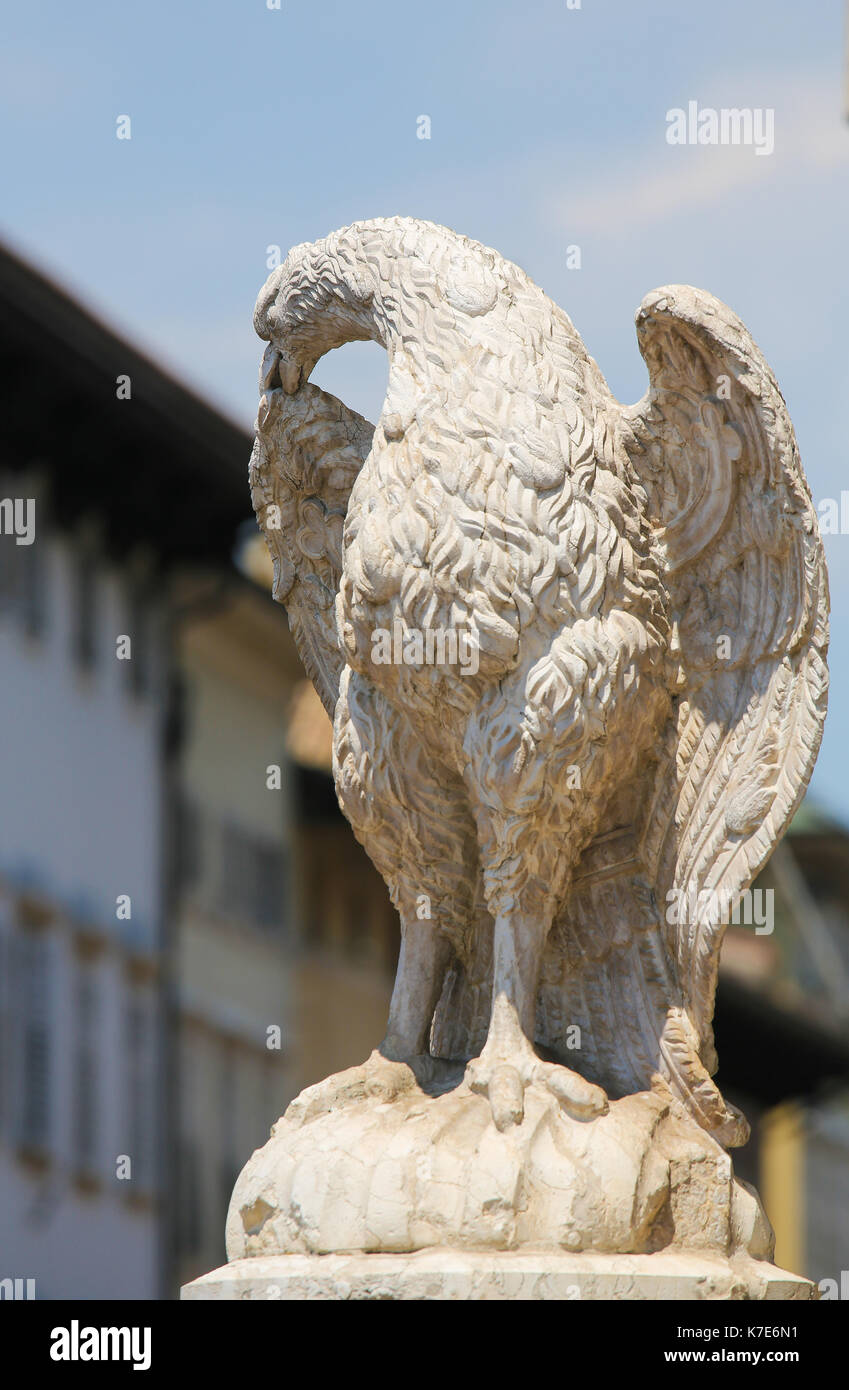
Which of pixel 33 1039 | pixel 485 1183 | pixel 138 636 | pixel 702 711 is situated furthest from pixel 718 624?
pixel 138 636

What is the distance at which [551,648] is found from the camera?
422cm

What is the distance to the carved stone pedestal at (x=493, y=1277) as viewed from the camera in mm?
3965

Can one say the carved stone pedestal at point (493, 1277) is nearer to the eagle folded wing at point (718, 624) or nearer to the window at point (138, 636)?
the eagle folded wing at point (718, 624)

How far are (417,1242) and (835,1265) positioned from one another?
25633 mm

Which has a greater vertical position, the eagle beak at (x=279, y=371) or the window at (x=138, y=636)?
the window at (x=138, y=636)

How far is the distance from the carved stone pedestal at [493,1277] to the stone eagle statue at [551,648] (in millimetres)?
245

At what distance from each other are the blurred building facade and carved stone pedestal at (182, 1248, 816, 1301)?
35.3 ft

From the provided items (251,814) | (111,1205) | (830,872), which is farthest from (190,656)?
(830,872)

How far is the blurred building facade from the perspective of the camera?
1592 cm

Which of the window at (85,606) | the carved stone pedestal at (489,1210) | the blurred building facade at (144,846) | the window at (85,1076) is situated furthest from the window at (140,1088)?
the carved stone pedestal at (489,1210)

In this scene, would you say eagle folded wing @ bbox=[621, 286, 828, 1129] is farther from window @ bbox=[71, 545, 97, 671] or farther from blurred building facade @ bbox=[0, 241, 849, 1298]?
window @ bbox=[71, 545, 97, 671]

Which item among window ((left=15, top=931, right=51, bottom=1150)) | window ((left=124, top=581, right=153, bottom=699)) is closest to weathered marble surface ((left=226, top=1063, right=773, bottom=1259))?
window ((left=15, top=931, right=51, bottom=1150))

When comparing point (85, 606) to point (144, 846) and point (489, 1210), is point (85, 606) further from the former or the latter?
point (489, 1210)
